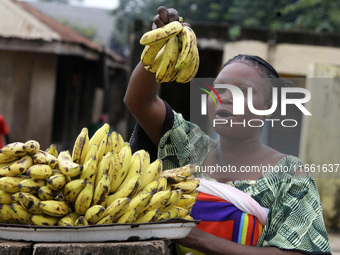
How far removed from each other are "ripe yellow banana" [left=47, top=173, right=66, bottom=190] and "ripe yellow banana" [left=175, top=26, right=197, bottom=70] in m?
0.60

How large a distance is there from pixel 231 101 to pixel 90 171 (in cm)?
78

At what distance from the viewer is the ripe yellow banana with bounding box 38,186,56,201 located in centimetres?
135

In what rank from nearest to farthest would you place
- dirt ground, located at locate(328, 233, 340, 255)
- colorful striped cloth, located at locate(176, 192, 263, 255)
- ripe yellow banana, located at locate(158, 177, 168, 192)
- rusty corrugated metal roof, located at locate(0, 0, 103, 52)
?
1. ripe yellow banana, located at locate(158, 177, 168, 192)
2. colorful striped cloth, located at locate(176, 192, 263, 255)
3. dirt ground, located at locate(328, 233, 340, 255)
4. rusty corrugated metal roof, located at locate(0, 0, 103, 52)

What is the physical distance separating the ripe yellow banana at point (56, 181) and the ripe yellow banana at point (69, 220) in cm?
10

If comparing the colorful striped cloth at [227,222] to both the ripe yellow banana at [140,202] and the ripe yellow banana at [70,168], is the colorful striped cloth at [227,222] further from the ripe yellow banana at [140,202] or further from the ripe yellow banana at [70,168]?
the ripe yellow banana at [70,168]

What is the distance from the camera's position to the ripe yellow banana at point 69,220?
131cm

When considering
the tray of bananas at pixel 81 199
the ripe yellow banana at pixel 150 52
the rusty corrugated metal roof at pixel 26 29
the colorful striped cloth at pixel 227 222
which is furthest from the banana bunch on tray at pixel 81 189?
the rusty corrugated metal roof at pixel 26 29

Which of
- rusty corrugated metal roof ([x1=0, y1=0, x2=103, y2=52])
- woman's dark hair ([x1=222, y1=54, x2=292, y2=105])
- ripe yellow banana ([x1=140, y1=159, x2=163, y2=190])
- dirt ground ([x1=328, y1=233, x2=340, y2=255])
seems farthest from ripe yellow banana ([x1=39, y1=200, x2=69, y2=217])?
rusty corrugated metal roof ([x1=0, y1=0, x2=103, y2=52])

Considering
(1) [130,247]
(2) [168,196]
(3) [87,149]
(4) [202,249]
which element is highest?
(3) [87,149]

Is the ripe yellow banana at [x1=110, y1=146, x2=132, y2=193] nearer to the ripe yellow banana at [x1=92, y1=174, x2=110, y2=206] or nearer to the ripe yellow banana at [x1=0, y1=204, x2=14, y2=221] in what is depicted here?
the ripe yellow banana at [x1=92, y1=174, x2=110, y2=206]

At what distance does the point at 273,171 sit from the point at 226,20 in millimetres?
12344

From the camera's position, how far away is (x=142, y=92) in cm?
196

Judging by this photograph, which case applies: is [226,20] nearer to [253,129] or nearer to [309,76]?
[309,76]

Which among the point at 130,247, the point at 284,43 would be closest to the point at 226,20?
the point at 284,43
